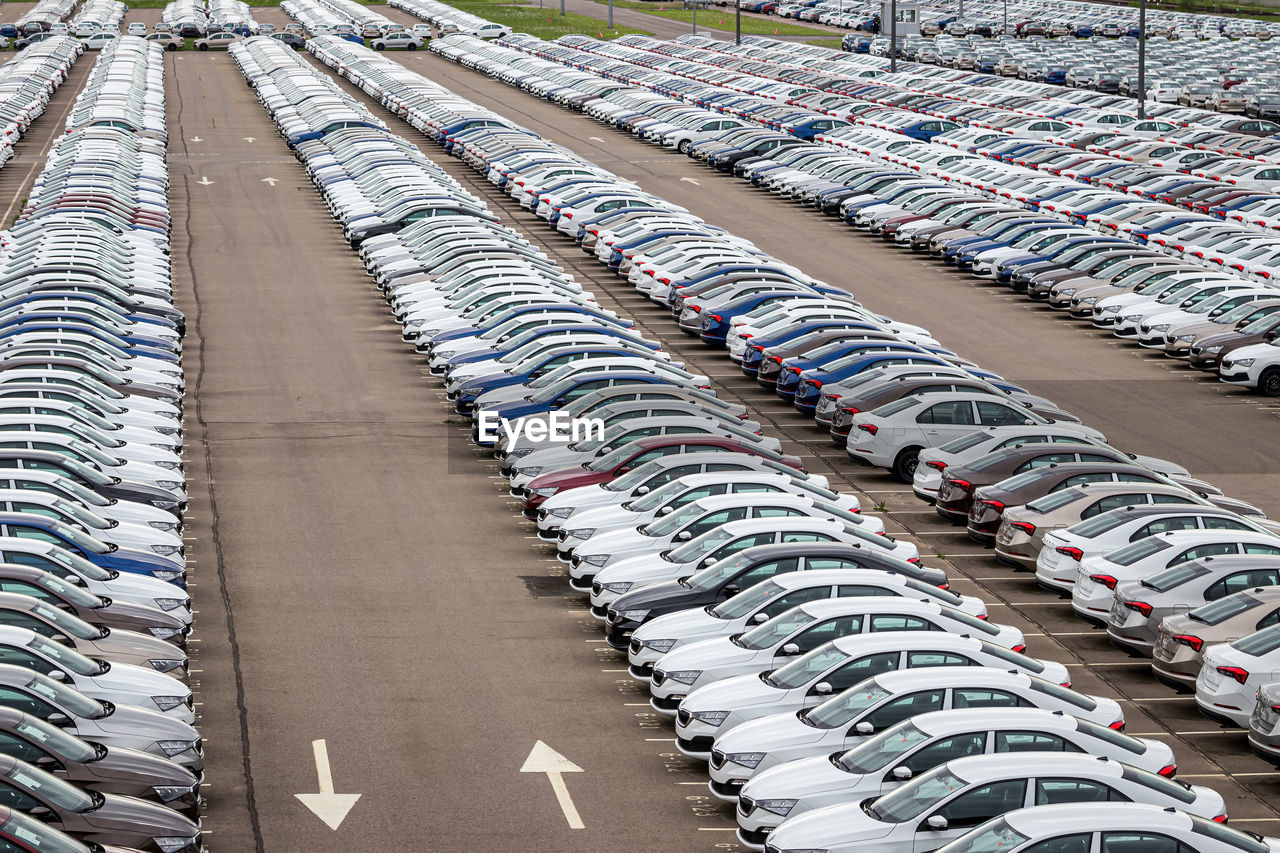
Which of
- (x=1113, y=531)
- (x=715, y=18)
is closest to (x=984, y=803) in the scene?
(x=1113, y=531)

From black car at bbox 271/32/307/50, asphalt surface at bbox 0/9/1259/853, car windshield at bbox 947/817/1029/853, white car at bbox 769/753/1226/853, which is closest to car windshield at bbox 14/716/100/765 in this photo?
asphalt surface at bbox 0/9/1259/853

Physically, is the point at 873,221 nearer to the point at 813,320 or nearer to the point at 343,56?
the point at 813,320

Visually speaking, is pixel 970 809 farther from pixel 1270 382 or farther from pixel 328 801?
pixel 1270 382

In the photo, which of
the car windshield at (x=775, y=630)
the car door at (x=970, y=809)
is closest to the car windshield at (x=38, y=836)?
Answer: the car door at (x=970, y=809)

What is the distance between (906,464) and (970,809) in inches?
571

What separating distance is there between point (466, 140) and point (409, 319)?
29.6 metres

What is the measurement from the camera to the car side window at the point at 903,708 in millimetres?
16266

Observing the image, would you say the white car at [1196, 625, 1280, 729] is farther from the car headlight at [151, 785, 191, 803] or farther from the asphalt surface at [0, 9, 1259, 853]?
the car headlight at [151, 785, 191, 803]

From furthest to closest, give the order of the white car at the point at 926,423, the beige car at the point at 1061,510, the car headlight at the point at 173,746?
1. the white car at the point at 926,423
2. the beige car at the point at 1061,510
3. the car headlight at the point at 173,746

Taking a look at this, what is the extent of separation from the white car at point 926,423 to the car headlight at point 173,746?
14.5 meters

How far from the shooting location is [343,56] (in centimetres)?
10281

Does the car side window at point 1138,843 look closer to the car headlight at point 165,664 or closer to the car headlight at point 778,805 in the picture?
the car headlight at point 778,805

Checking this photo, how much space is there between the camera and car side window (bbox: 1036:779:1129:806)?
14445 millimetres

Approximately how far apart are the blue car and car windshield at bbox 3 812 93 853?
24.8ft
